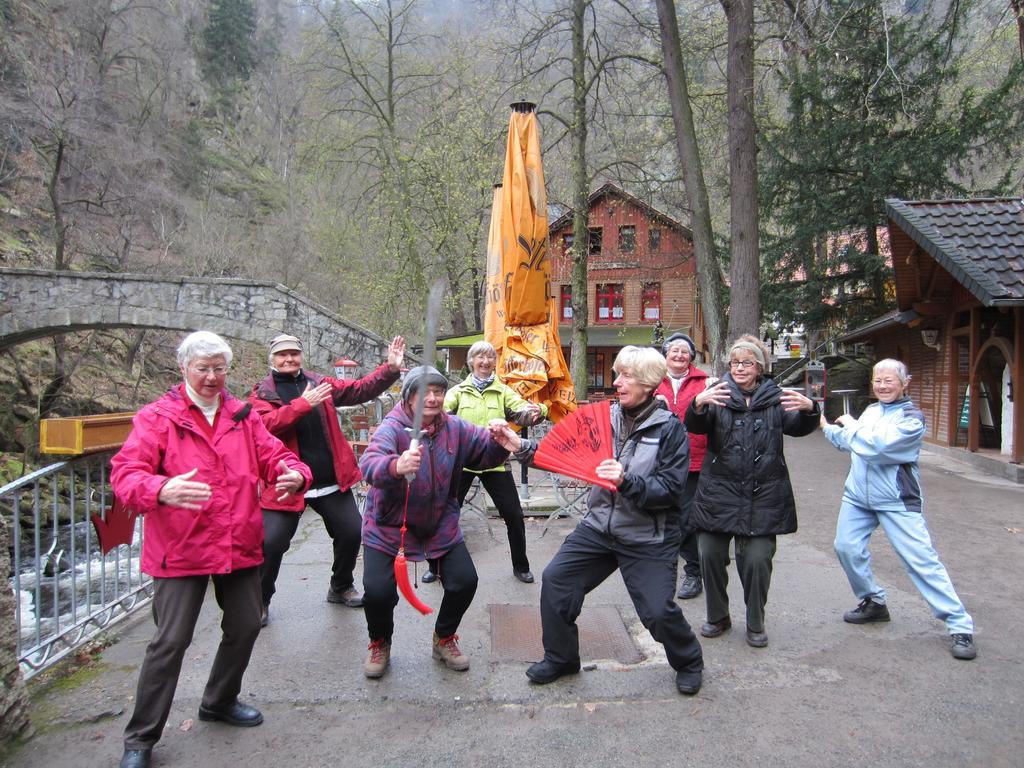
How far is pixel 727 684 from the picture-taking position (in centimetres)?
331

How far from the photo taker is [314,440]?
4.01 metres

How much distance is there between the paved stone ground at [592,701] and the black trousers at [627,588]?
0.21 m

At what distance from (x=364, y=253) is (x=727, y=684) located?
23262mm

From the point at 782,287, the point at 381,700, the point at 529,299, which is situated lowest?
the point at 381,700

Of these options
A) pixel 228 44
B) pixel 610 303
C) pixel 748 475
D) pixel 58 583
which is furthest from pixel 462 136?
pixel 228 44

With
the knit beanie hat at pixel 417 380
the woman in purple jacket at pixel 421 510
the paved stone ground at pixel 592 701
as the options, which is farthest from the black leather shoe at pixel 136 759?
the knit beanie hat at pixel 417 380

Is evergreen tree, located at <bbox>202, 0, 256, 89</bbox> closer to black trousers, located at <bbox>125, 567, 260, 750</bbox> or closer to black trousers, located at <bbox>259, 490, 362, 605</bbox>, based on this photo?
black trousers, located at <bbox>259, 490, 362, 605</bbox>

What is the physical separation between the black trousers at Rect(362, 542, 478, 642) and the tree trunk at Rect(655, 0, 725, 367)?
9.26 meters

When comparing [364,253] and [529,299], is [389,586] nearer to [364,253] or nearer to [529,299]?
[529,299]

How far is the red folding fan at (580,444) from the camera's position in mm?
3184

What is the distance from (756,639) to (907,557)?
0.98 metres

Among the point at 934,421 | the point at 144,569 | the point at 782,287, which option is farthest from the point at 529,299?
the point at 782,287

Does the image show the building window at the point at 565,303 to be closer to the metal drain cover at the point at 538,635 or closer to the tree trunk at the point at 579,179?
the tree trunk at the point at 579,179

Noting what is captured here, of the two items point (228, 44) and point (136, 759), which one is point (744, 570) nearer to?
point (136, 759)
